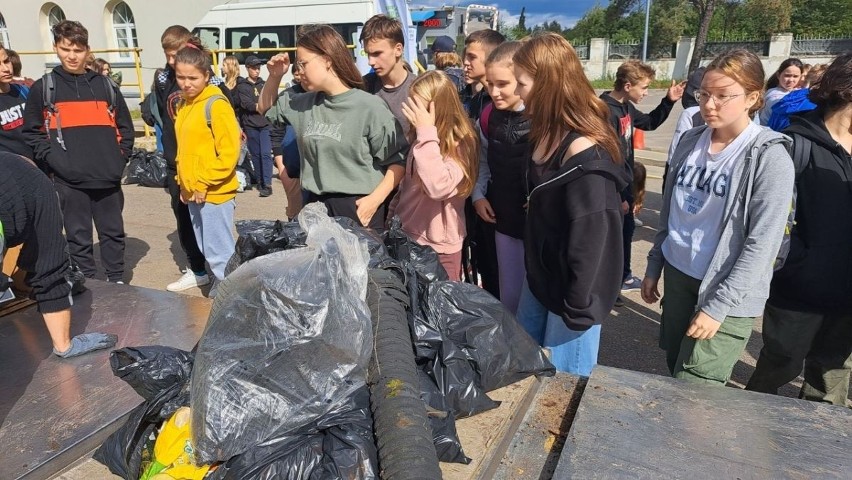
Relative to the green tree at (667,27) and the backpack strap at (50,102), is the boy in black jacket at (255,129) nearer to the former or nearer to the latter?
the backpack strap at (50,102)

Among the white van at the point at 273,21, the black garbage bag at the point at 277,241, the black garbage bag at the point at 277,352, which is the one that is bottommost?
the black garbage bag at the point at 277,352

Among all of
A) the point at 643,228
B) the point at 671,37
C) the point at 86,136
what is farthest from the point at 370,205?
the point at 671,37

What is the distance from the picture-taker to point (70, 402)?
1927 millimetres

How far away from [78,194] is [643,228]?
5346 mm

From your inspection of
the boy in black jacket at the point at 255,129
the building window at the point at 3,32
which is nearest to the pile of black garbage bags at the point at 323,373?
the boy in black jacket at the point at 255,129

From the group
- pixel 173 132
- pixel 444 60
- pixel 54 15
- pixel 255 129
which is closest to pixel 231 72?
pixel 255 129

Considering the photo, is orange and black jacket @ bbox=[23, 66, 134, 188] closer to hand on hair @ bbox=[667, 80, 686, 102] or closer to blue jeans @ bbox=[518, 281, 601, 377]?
blue jeans @ bbox=[518, 281, 601, 377]

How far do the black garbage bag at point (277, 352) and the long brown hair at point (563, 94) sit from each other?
95 centimetres

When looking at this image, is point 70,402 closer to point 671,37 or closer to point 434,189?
point 434,189

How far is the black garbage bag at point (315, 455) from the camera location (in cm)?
124

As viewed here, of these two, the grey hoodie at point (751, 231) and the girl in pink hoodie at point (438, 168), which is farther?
the girl in pink hoodie at point (438, 168)

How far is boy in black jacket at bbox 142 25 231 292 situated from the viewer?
13.4ft

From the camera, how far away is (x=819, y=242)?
2.30 m

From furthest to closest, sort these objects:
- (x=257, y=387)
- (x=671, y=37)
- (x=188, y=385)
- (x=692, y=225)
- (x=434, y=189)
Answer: (x=671, y=37)
(x=434, y=189)
(x=692, y=225)
(x=188, y=385)
(x=257, y=387)
